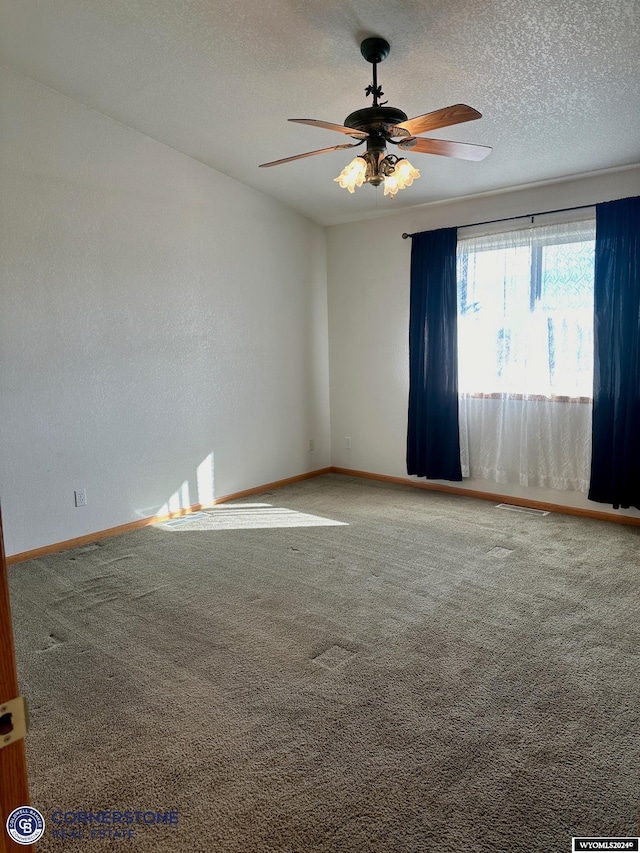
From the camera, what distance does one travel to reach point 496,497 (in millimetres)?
4898

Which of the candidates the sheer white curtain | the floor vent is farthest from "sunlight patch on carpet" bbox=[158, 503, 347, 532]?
the sheer white curtain

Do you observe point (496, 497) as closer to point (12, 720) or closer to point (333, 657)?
point (333, 657)

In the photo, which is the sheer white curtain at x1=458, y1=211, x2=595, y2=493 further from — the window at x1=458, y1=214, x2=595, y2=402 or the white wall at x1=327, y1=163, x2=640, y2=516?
the white wall at x1=327, y1=163, x2=640, y2=516

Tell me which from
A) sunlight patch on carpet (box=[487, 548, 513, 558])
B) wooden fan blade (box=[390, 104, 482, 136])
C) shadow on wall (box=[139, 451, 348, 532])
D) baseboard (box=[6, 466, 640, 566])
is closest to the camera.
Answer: wooden fan blade (box=[390, 104, 482, 136])

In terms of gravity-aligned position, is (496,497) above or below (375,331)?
below

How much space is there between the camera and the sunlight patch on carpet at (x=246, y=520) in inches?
170

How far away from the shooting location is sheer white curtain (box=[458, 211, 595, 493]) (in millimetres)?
4277

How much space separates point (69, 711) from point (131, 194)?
3.59 m

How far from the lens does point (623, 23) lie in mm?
2543

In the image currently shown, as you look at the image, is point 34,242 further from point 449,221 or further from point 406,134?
point 449,221

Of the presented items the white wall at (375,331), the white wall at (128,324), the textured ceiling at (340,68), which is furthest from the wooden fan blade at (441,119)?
the white wall at (128,324)

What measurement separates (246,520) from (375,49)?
333 centimetres

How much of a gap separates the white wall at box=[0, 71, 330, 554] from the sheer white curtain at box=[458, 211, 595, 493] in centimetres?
184

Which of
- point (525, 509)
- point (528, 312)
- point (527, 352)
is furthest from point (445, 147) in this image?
point (525, 509)
